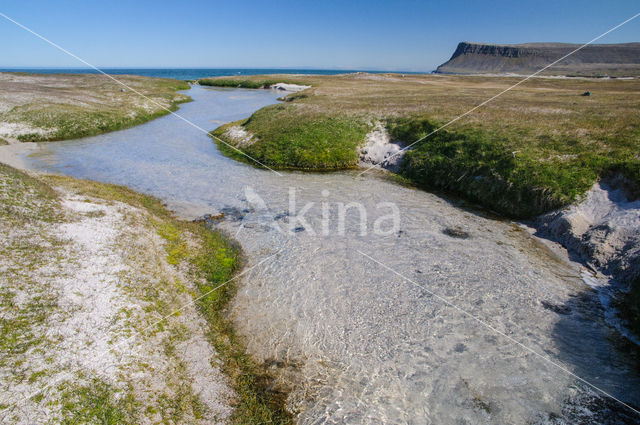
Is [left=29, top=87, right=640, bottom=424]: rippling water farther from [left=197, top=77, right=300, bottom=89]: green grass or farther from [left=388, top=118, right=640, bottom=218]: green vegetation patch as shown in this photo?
[left=197, top=77, right=300, bottom=89]: green grass

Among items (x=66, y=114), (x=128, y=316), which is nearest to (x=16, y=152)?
(x=66, y=114)

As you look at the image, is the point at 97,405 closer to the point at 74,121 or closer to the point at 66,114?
the point at 74,121

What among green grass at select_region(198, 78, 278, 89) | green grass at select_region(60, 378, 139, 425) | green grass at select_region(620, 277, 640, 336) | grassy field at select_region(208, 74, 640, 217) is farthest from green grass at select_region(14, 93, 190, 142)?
green grass at select_region(198, 78, 278, 89)

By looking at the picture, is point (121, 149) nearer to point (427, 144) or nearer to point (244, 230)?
point (244, 230)

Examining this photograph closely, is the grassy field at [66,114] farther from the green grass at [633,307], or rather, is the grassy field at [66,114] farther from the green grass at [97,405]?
the green grass at [633,307]

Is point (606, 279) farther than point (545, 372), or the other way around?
point (606, 279)

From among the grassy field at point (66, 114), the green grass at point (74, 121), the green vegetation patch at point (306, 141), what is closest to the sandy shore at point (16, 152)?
the green grass at point (74, 121)

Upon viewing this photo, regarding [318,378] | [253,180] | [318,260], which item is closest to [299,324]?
[318,378]
